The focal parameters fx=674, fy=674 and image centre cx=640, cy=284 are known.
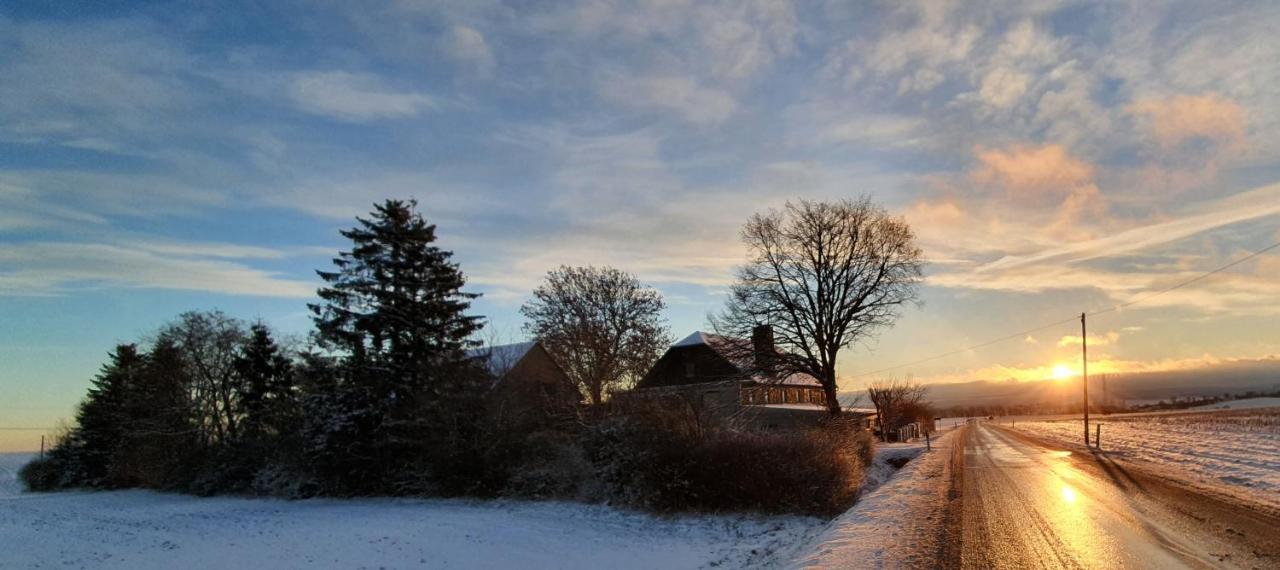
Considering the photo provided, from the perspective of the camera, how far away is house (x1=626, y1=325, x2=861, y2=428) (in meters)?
29.3

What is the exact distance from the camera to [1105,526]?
11.7 metres

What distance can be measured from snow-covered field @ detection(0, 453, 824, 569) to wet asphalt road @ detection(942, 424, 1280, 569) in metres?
4.36

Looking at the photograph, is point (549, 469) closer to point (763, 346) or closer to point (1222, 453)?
point (763, 346)

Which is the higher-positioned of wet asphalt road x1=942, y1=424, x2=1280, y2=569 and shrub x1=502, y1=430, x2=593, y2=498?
wet asphalt road x1=942, y1=424, x2=1280, y2=569

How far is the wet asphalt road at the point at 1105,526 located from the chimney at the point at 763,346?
69.1 ft

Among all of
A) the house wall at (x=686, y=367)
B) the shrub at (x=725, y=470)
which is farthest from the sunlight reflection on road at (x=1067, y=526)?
the house wall at (x=686, y=367)

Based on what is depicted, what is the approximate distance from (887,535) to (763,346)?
30.1 m

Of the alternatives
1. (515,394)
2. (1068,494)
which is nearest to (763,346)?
(515,394)

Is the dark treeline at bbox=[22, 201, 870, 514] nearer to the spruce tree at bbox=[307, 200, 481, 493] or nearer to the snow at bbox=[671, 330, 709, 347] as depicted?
the spruce tree at bbox=[307, 200, 481, 493]

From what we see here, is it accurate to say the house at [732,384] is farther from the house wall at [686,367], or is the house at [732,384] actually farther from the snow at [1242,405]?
the snow at [1242,405]

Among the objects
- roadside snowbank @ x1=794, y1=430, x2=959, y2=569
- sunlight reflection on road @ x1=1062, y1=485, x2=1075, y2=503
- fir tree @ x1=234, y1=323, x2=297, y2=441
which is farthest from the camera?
fir tree @ x1=234, y1=323, x2=297, y2=441

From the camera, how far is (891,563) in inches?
375

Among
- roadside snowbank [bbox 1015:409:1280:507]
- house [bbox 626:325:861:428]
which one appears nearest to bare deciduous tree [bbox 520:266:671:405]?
house [bbox 626:325:861:428]

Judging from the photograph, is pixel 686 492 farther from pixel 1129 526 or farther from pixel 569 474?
pixel 1129 526
